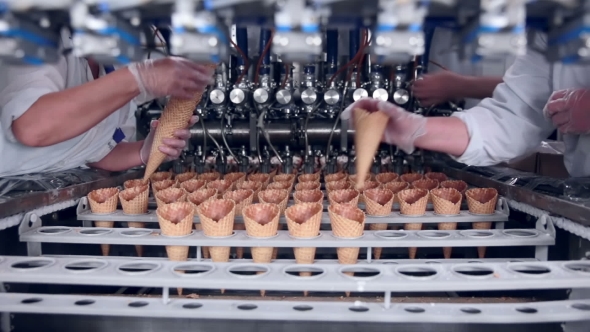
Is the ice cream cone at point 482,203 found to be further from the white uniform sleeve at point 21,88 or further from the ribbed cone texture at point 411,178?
the white uniform sleeve at point 21,88

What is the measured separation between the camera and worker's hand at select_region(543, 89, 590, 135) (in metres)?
1.39

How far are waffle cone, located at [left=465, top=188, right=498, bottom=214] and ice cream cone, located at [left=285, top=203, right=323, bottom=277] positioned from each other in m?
0.56

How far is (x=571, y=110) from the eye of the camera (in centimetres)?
141

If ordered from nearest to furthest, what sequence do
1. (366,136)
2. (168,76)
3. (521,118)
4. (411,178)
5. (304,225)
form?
1. (304,225)
2. (366,136)
3. (168,76)
4. (521,118)
5. (411,178)

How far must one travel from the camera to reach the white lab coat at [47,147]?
1587 millimetres

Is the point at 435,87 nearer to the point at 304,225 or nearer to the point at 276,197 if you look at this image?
the point at 276,197

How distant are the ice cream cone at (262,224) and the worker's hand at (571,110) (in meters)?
0.96

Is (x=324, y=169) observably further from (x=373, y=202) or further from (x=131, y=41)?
(x=131, y=41)

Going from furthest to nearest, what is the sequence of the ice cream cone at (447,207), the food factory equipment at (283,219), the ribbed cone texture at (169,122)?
1. the ribbed cone texture at (169,122)
2. the ice cream cone at (447,207)
3. the food factory equipment at (283,219)

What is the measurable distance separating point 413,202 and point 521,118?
573 mm

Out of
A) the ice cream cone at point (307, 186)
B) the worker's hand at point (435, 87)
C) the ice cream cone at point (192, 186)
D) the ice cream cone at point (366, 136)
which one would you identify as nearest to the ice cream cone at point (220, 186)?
the ice cream cone at point (192, 186)

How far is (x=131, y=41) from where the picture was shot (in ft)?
2.68

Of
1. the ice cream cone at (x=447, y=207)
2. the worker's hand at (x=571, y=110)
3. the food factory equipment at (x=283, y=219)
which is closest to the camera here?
the food factory equipment at (x=283, y=219)

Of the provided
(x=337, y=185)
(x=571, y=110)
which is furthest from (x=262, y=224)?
(x=571, y=110)
